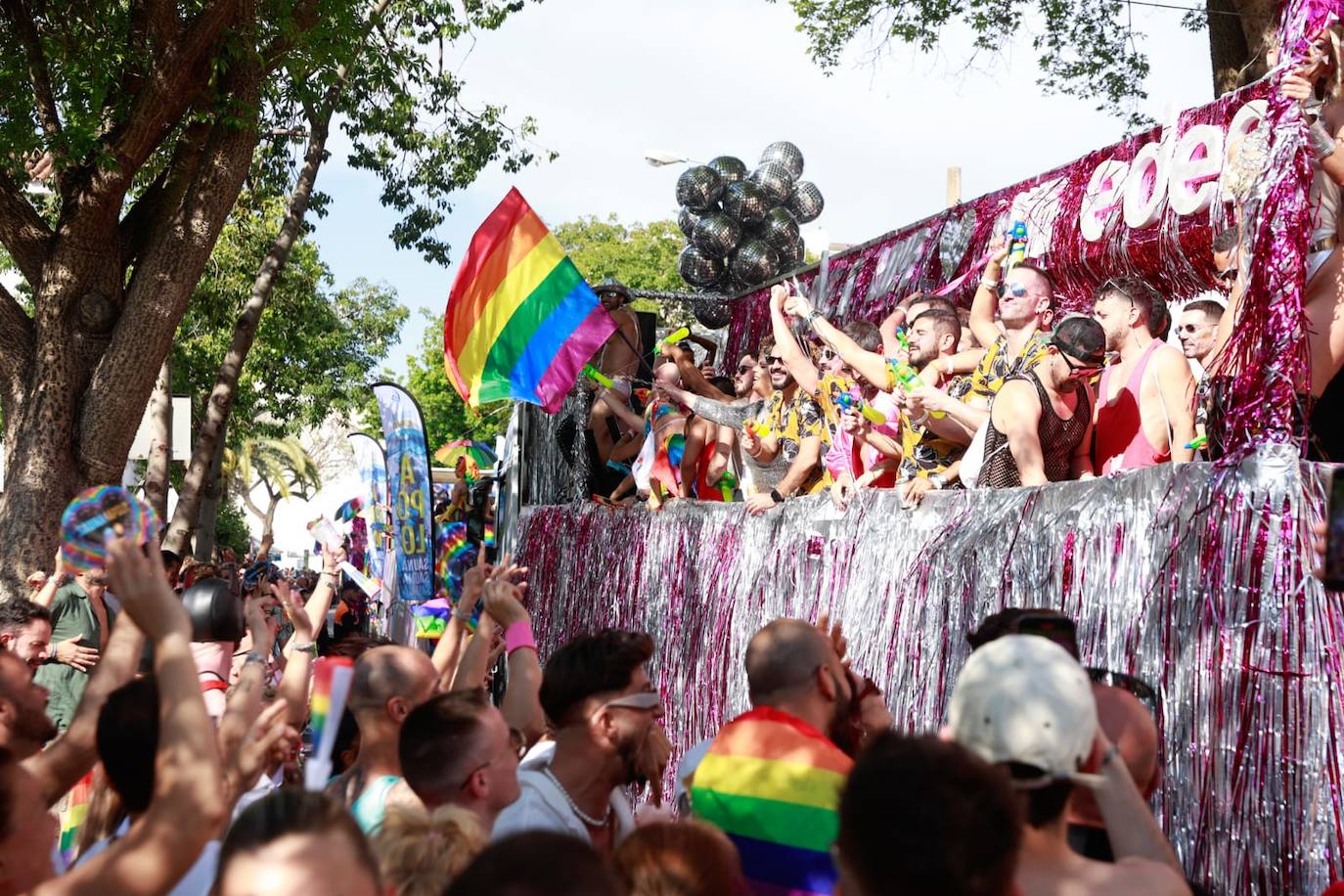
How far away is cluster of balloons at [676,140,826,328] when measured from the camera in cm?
1272

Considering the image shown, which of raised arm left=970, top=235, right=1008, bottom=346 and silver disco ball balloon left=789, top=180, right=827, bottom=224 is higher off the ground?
Result: silver disco ball balloon left=789, top=180, right=827, bottom=224

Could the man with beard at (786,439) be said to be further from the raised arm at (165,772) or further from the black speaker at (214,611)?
the raised arm at (165,772)

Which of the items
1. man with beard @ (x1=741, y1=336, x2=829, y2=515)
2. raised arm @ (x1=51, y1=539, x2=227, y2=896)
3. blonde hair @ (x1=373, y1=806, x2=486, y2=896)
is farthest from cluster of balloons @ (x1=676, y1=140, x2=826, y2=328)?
raised arm @ (x1=51, y1=539, x2=227, y2=896)

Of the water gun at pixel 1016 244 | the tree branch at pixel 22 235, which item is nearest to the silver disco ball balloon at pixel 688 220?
the tree branch at pixel 22 235

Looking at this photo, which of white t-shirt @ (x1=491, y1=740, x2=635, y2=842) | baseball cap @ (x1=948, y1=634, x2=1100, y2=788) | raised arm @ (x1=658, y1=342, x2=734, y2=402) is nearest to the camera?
baseball cap @ (x1=948, y1=634, x2=1100, y2=788)

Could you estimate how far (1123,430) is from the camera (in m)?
5.59

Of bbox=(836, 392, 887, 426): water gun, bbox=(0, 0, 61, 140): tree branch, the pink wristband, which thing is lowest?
the pink wristband

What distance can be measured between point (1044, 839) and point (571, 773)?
1.48 meters

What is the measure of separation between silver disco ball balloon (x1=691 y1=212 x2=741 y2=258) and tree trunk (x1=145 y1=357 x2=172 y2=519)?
5.36m

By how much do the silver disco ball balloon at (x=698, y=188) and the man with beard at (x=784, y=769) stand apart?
9.76 m

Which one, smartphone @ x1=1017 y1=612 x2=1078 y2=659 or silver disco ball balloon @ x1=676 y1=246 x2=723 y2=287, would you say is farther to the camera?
silver disco ball balloon @ x1=676 y1=246 x2=723 y2=287

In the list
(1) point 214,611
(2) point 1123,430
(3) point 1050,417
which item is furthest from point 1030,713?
(1) point 214,611

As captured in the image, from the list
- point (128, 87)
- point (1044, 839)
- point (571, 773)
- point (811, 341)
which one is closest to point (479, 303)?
point (811, 341)

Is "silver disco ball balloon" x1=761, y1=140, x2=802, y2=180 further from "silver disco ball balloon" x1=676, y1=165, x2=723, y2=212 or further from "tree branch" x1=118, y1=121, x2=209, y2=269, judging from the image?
"tree branch" x1=118, y1=121, x2=209, y2=269
